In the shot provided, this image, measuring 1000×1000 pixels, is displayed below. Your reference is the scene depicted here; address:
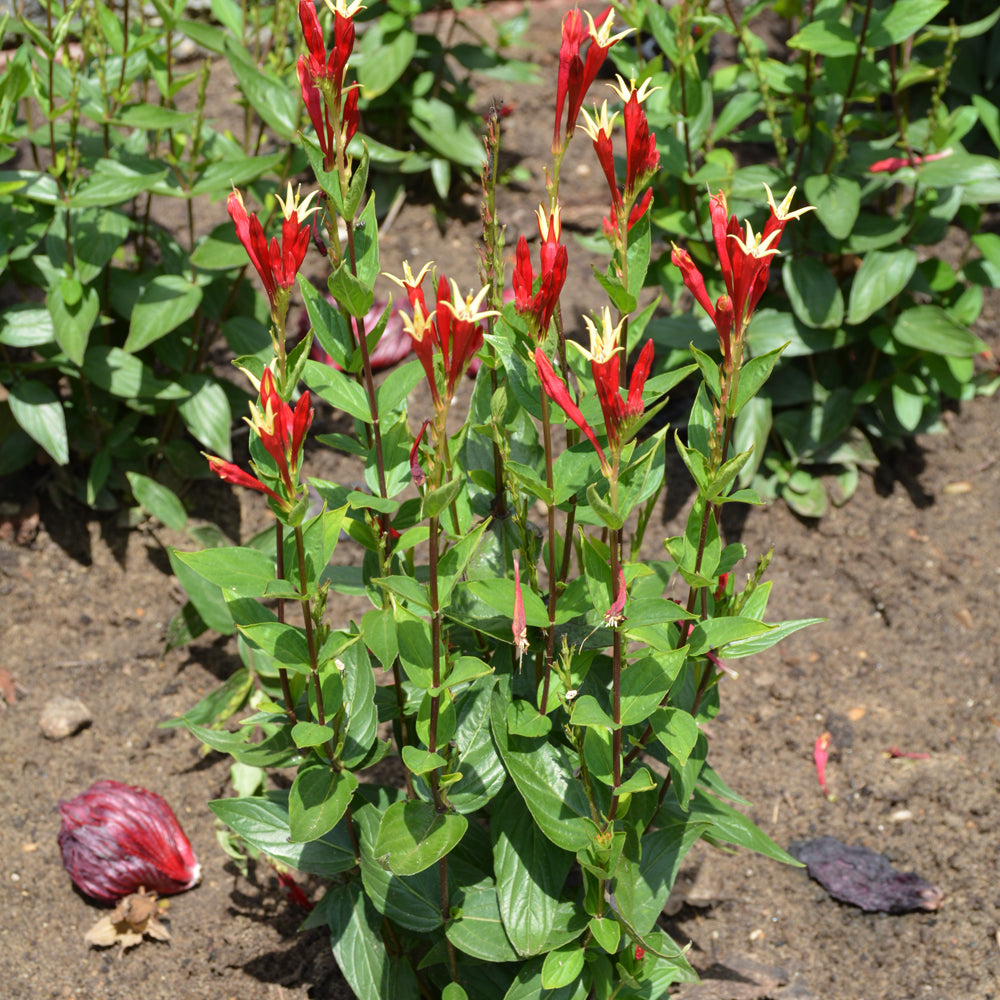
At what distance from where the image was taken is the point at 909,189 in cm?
327

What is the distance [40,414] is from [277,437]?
1529 millimetres

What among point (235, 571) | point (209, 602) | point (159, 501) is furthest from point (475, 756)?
point (159, 501)

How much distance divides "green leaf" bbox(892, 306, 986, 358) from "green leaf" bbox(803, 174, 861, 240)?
1.02ft

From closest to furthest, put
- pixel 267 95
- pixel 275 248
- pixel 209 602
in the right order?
pixel 275 248, pixel 209 602, pixel 267 95

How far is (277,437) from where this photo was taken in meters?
1.19

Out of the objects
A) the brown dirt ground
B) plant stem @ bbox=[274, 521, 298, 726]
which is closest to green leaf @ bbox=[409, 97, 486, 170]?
the brown dirt ground

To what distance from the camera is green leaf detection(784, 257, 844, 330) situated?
8.88 ft

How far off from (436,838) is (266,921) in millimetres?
808

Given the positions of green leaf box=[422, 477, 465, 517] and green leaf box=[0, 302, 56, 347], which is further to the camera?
green leaf box=[0, 302, 56, 347]

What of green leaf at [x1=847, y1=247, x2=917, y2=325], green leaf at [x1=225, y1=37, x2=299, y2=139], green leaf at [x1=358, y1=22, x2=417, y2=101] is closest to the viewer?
green leaf at [x1=225, y1=37, x2=299, y2=139]

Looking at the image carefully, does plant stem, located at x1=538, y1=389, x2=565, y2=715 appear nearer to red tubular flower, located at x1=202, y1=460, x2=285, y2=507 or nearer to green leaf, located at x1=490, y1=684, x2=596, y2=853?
green leaf, located at x1=490, y1=684, x2=596, y2=853

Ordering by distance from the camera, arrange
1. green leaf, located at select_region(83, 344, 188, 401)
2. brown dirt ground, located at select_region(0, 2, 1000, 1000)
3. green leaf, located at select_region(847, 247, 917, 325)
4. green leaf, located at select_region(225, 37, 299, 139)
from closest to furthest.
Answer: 1. brown dirt ground, located at select_region(0, 2, 1000, 1000)
2. green leaf, located at select_region(225, 37, 299, 139)
3. green leaf, located at select_region(83, 344, 188, 401)
4. green leaf, located at select_region(847, 247, 917, 325)

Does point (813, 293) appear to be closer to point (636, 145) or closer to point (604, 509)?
point (636, 145)

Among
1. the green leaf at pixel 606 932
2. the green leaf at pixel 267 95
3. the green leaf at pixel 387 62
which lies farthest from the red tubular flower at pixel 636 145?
the green leaf at pixel 387 62
